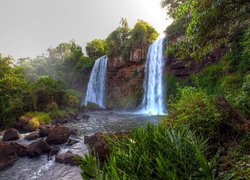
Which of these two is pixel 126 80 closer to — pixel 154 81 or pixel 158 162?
pixel 154 81

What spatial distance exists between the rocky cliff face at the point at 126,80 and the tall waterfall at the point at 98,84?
1036 millimetres

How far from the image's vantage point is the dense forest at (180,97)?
7.41ft

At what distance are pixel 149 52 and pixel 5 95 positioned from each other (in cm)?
1849

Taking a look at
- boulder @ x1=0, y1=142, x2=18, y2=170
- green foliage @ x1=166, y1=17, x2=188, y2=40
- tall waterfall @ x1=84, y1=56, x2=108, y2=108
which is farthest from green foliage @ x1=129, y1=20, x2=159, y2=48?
boulder @ x1=0, y1=142, x2=18, y2=170

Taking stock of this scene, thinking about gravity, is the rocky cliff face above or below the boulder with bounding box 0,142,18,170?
above

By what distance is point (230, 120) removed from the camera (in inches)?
172

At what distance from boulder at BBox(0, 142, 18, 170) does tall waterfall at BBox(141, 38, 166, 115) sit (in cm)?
1767

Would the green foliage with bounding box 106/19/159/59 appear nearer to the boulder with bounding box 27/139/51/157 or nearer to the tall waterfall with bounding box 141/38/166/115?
the tall waterfall with bounding box 141/38/166/115

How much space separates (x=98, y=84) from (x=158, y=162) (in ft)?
114

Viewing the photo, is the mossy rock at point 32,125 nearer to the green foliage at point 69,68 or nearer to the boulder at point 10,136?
the boulder at point 10,136

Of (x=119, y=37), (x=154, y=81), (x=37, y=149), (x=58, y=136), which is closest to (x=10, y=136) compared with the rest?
(x=58, y=136)

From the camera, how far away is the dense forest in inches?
89.0

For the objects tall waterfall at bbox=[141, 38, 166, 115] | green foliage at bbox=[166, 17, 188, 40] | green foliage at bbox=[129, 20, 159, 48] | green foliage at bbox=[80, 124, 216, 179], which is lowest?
green foliage at bbox=[80, 124, 216, 179]

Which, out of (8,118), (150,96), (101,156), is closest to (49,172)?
(101,156)
